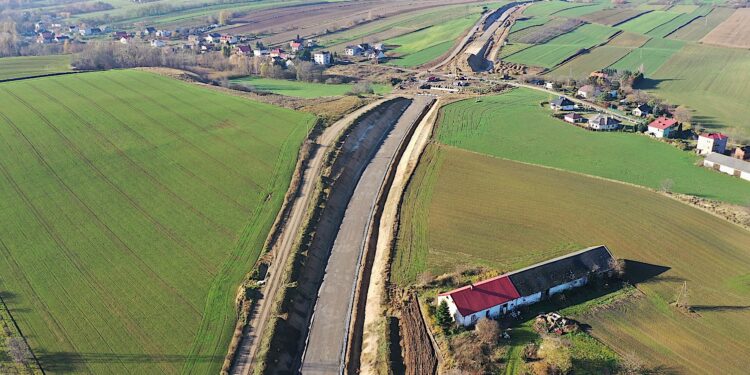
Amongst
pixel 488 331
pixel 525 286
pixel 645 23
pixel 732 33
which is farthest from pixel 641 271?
pixel 645 23

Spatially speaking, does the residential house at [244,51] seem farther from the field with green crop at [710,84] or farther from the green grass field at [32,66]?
the field with green crop at [710,84]

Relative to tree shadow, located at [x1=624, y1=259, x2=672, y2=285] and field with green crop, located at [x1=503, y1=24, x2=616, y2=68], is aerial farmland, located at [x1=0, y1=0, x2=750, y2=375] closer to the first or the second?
tree shadow, located at [x1=624, y1=259, x2=672, y2=285]

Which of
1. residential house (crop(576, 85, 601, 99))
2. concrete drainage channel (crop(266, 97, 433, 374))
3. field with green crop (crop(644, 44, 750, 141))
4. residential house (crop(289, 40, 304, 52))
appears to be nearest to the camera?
concrete drainage channel (crop(266, 97, 433, 374))

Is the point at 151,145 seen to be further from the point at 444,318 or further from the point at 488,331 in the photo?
the point at 488,331

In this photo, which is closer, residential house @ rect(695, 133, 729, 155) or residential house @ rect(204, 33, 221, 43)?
residential house @ rect(695, 133, 729, 155)

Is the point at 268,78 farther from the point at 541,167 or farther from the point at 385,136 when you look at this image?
the point at 541,167

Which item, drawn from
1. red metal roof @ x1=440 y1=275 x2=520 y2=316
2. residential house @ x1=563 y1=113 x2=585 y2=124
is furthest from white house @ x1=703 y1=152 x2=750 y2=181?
red metal roof @ x1=440 y1=275 x2=520 y2=316

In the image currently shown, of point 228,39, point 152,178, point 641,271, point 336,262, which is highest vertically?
point 228,39
